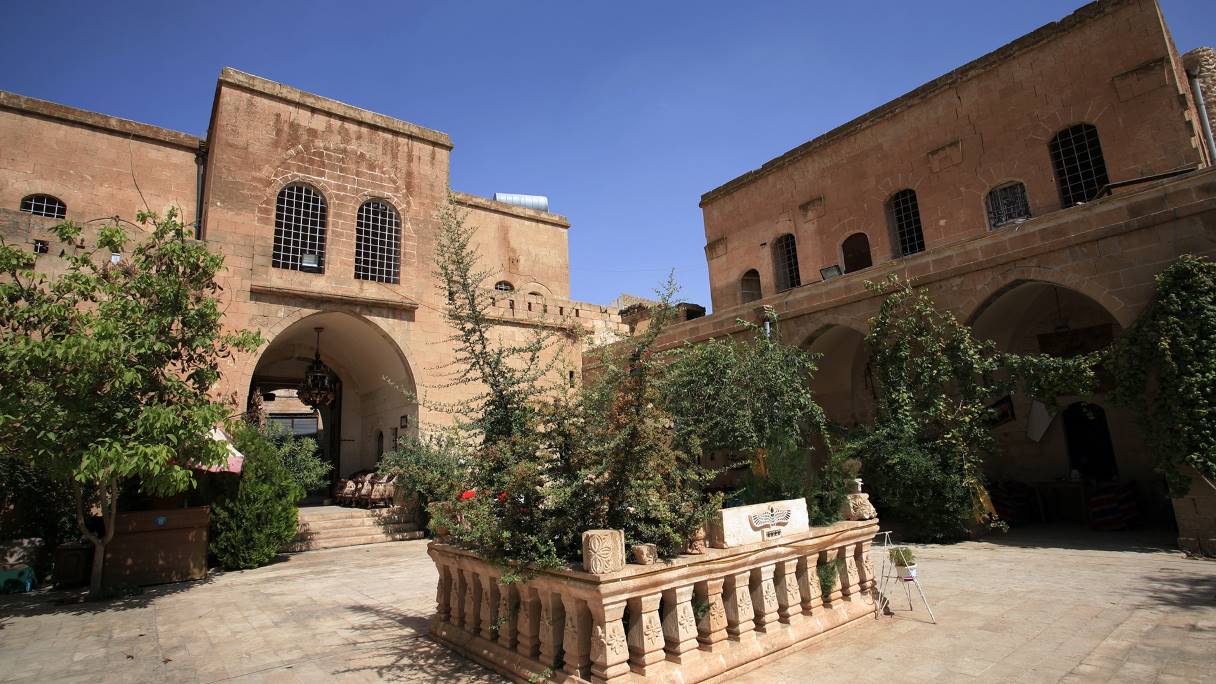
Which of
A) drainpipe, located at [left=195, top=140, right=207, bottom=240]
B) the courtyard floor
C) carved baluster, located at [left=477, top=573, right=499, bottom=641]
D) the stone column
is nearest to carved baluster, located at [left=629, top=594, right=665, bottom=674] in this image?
the stone column

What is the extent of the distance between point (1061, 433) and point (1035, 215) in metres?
4.66

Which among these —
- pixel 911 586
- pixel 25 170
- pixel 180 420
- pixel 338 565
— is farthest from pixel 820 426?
pixel 25 170

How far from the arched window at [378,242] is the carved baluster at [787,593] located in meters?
13.3

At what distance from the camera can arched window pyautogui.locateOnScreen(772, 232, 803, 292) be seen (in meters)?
18.2

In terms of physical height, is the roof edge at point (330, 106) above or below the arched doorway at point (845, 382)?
above

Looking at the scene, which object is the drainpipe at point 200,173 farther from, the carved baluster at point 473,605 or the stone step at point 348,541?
the carved baluster at point 473,605

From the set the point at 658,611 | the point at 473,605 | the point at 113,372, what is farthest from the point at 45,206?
the point at 658,611

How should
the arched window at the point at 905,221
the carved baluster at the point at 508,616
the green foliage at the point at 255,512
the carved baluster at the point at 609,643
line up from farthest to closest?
the arched window at the point at 905,221 → the green foliage at the point at 255,512 → the carved baluster at the point at 508,616 → the carved baluster at the point at 609,643

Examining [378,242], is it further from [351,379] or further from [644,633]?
[644,633]

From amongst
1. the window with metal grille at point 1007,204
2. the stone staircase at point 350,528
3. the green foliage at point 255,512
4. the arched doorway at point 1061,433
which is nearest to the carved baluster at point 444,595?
the green foliage at point 255,512

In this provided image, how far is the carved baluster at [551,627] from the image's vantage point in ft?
12.7

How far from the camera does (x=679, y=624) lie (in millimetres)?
3785

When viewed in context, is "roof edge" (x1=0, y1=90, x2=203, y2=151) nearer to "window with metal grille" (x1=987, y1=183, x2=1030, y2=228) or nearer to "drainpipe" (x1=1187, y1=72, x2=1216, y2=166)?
"window with metal grille" (x1=987, y1=183, x2=1030, y2=228)

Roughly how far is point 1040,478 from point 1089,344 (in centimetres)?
275
